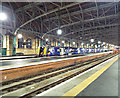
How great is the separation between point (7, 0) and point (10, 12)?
2940 millimetres

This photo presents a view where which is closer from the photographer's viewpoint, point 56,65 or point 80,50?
point 56,65

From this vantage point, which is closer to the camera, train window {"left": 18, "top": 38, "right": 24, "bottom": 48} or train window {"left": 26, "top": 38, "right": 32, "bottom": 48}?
train window {"left": 18, "top": 38, "right": 24, "bottom": 48}

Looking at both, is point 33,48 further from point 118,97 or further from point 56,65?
point 118,97

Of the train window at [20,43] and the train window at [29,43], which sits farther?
the train window at [29,43]

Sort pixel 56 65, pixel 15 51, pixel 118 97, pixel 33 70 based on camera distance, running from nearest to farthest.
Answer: pixel 118 97, pixel 33 70, pixel 56 65, pixel 15 51

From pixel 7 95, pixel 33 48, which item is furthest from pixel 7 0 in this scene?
pixel 7 95

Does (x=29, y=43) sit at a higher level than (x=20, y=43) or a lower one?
higher

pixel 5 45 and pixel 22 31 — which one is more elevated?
pixel 22 31

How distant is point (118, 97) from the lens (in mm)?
2965

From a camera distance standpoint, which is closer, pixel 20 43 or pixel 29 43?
pixel 20 43

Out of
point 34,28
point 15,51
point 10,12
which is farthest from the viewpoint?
point 34,28

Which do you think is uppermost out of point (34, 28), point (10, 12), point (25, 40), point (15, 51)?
point (10, 12)

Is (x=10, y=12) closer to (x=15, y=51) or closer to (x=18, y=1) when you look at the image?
(x=18, y=1)

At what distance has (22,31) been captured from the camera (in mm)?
19812
